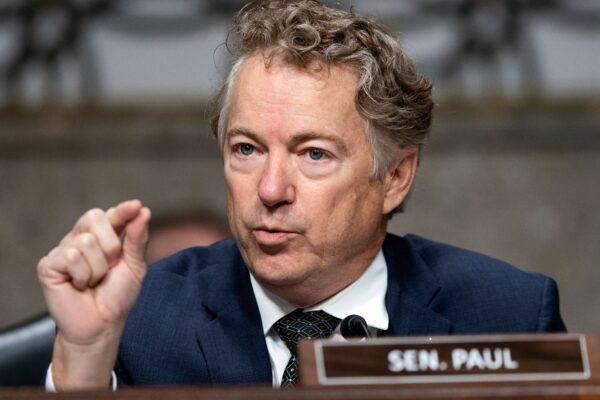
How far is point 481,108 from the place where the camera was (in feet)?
17.7

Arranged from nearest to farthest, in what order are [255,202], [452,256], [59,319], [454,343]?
[454,343], [59,319], [255,202], [452,256]

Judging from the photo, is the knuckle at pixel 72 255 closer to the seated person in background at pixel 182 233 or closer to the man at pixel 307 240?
the man at pixel 307 240

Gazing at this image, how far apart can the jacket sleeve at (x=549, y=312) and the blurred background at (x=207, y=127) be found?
8.63 ft

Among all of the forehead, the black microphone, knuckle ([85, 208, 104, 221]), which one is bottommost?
the black microphone

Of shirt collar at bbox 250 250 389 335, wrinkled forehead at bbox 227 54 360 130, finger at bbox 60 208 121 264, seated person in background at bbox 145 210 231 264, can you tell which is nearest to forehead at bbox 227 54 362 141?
wrinkled forehead at bbox 227 54 360 130

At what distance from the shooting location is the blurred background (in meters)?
5.32

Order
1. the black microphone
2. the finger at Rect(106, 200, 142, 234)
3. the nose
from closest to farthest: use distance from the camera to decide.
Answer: the finger at Rect(106, 200, 142, 234) → the black microphone → the nose

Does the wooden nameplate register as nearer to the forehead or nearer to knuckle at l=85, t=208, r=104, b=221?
knuckle at l=85, t=208, r=104, b=221

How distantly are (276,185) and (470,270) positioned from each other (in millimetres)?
640

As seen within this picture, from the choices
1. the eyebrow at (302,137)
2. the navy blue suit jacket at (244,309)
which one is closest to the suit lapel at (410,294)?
the navy blue suit jacket at (244,309)

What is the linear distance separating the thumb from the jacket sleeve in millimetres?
965

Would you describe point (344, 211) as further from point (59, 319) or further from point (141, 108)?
point (141, 108)

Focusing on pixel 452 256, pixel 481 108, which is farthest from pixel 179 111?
pixel 452 256

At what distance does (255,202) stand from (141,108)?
10.4 ft
